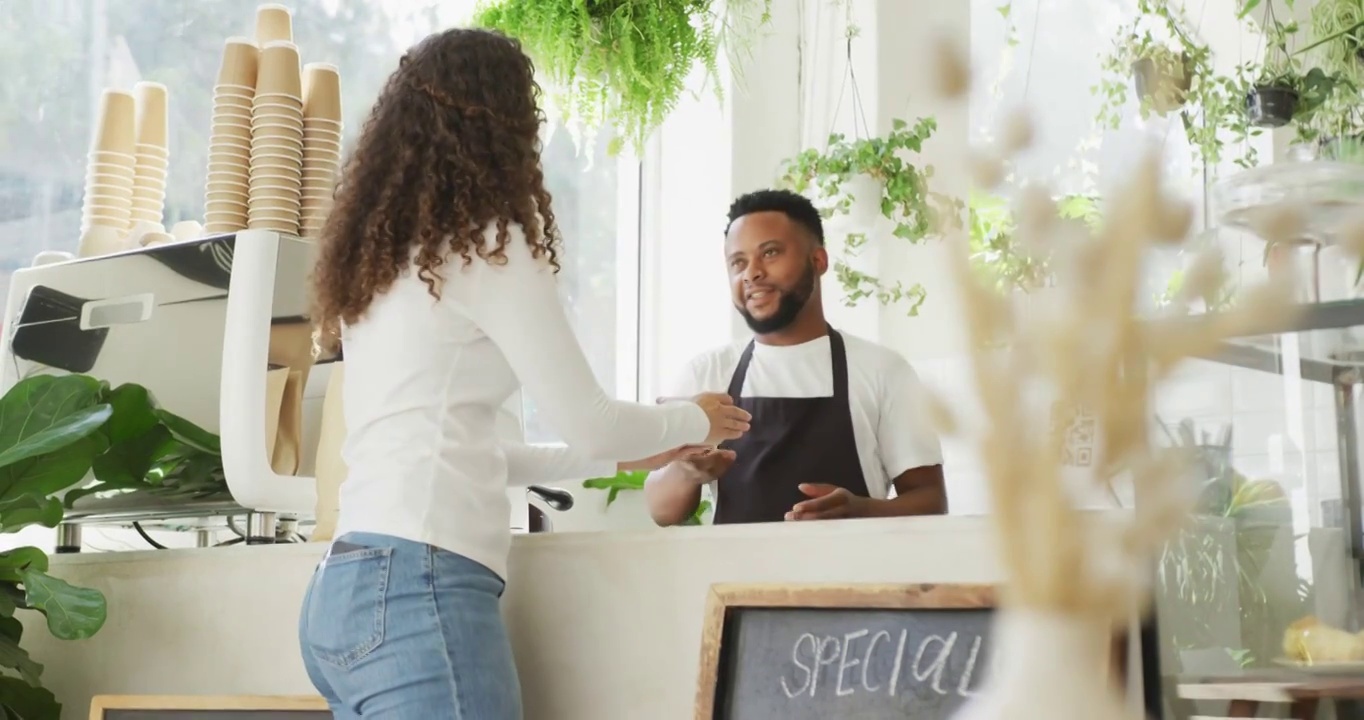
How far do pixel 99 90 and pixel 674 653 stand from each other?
194 centimetres

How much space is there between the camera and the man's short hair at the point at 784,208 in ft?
8.24

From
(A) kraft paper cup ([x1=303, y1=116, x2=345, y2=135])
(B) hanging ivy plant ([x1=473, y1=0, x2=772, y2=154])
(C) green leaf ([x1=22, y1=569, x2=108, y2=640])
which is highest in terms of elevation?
(B) hanging ivy plant ([x1=473, y1=0, x2=772, y2=154])

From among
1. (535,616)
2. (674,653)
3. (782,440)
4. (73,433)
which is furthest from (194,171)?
(674,653)

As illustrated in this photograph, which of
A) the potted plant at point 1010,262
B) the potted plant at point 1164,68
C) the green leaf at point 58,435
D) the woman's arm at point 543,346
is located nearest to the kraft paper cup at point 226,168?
the green leaf at point 58,435

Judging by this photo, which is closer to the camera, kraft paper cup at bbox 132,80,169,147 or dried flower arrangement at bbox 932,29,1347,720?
dried flower arrangement at bbox 932,29,1347,720

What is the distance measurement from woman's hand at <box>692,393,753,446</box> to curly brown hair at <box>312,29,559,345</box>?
10.5 inches

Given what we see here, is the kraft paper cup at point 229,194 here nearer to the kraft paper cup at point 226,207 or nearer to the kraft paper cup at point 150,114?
the kraft paper cup at point 226,207

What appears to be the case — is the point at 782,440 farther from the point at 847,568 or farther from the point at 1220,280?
the point at 1220,280

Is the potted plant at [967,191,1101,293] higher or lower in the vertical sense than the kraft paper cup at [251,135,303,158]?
lower

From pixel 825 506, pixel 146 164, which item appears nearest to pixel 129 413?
pixel 146 164

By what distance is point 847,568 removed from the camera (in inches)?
53.5

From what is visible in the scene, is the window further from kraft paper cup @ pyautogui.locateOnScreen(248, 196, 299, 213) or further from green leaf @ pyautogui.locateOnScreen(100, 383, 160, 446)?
green leaf @ pyautogui.locateOnScreen(100, 383, 160, 446)

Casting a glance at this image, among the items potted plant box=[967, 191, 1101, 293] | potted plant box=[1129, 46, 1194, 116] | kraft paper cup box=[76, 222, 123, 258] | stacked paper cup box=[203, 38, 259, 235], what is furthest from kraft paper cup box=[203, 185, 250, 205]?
potted plant box=[967, 191, 1101, 293]

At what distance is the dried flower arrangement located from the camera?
345 mm
